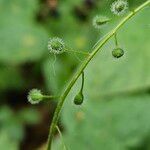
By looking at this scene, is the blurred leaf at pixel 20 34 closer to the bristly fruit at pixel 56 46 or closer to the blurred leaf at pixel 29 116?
the blurred leaf at pixel 29 116

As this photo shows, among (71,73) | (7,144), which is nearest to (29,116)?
(71,73)

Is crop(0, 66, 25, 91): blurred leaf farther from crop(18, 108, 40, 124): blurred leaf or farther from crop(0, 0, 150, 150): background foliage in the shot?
crop(18, 108, 40, 124): blurred leaf

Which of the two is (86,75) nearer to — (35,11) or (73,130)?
(73,130)

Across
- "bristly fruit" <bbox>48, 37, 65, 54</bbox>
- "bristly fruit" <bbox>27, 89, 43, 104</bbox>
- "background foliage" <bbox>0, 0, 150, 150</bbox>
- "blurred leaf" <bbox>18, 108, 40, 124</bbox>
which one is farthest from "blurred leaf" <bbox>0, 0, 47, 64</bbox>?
"bristly fruit" <bbox>48, 37, 65, 54</bbox>

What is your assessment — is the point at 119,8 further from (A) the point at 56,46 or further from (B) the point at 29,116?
(B) the point at 29,116

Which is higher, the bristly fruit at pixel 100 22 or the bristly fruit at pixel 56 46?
the bristly fruit at pixel 100 22

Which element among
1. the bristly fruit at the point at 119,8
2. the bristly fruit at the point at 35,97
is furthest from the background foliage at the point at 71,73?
the bristly fruit at the point at 119,8

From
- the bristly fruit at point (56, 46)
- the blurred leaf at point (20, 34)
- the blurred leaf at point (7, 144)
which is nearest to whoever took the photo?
the bristly fruit at point (56, 46)

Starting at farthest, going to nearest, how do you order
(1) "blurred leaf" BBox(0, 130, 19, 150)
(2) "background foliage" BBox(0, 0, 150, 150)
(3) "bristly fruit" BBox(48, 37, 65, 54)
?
(2) "background foliage" BBox(0, 0, 150, 150) → (1) "blurred leaf" BBox(0, 130, 19, 150) → (3) "bristly fruit" BBox(48, 37, 65, 54)

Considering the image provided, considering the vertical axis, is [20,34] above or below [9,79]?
above
